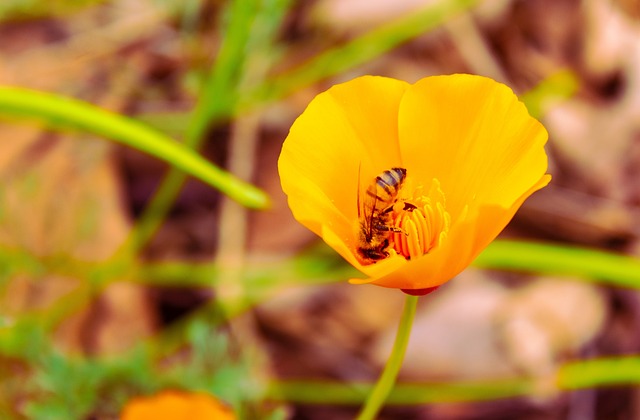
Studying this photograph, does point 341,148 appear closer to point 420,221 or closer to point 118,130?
point 420,221

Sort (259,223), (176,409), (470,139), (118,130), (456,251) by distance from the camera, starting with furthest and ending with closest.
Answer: (259,223), (176,409), (118,130), (470,139), (456,251)

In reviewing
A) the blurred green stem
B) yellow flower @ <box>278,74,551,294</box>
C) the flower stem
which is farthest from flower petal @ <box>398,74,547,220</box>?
the blurred green stem

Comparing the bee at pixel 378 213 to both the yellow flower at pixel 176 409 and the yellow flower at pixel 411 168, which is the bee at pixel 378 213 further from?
the yellow flower at pixel 176 409

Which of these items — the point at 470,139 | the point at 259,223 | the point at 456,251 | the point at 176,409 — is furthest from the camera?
the point at 259,223

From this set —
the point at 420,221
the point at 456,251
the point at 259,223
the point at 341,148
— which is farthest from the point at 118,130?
the point at 259,223

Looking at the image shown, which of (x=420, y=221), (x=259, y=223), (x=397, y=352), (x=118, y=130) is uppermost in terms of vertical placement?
(x=259, y=223)

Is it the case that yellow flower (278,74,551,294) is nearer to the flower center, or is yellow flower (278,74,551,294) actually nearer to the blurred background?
the flower center

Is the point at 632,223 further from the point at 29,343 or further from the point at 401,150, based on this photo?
the point at 29,343
